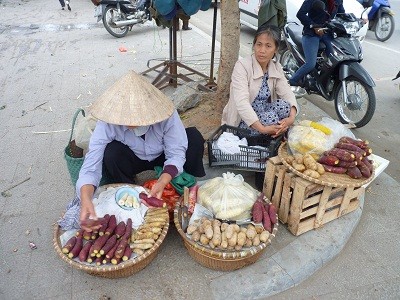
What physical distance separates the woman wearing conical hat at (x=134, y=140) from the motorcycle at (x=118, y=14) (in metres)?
5.69

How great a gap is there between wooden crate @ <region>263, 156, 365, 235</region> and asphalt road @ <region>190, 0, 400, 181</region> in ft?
3.82

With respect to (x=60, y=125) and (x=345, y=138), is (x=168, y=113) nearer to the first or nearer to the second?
(x=345, y=138)

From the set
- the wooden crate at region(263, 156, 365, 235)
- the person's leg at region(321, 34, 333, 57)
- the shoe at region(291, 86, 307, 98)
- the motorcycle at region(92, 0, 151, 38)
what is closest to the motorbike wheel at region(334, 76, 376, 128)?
the person's leg at region(321, 34, 333, 57)

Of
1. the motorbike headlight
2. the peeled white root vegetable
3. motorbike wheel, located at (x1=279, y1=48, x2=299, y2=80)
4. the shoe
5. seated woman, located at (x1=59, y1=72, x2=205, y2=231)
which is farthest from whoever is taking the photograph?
motorbike wheel, located at (x1=279, y1=48, x2=299, y2=80)

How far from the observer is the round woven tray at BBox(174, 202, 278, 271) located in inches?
80.3

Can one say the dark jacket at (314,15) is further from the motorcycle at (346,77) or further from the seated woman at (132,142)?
the seated woman at (132,142)

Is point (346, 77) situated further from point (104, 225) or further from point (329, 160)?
point (104, 225)

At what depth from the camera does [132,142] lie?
96.3 inches

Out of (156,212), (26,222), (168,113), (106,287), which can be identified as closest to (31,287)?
(106,287)

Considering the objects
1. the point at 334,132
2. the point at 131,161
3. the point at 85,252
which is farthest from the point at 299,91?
the point at 85,252

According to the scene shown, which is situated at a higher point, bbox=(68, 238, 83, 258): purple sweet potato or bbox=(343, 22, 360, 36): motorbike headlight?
bbox=(343, 22, 360, 36): motorbike headlight

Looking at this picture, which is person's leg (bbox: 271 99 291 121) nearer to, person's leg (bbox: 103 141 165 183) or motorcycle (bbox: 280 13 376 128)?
person's leg (bbox: 103 141 165 183)

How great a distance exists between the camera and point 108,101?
7.22 feet

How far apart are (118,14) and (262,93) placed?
569 centimetres
